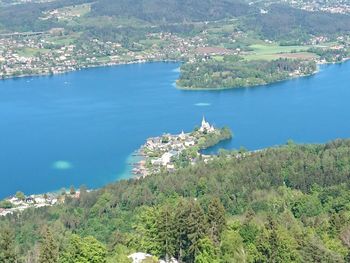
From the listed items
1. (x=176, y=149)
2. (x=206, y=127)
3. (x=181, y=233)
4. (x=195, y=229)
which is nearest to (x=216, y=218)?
(x=195, y=229)

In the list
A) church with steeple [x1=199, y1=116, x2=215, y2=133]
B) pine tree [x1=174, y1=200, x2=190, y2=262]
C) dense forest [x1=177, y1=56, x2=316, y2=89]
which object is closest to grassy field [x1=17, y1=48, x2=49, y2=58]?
dense forest [x1=177, y1=56, x2=316, y2=89]

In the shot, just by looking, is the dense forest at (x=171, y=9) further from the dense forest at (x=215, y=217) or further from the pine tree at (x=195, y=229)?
the pine tree at (x=195, y=229)

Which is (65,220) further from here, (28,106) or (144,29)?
(144,29)

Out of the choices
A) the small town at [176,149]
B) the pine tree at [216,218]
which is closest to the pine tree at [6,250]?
the pine tree at [216,218]

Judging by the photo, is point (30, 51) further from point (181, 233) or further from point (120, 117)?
point (181, 233)

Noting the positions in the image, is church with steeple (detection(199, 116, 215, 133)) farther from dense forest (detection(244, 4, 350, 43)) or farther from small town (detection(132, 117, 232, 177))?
dense forest (detection(244, 4, 350, 43))

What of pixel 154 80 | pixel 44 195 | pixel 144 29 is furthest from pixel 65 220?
pixel 144 29
